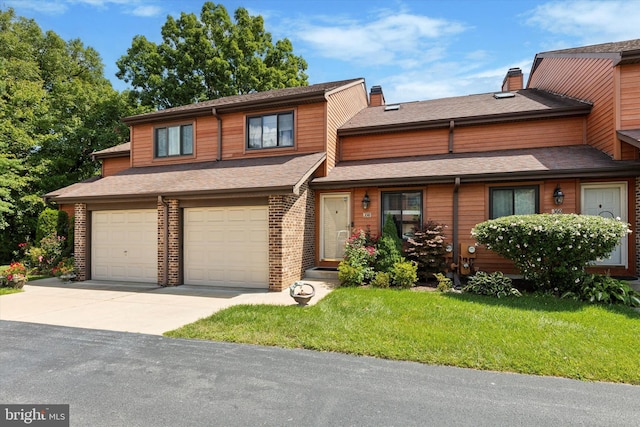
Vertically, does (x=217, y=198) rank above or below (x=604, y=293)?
above

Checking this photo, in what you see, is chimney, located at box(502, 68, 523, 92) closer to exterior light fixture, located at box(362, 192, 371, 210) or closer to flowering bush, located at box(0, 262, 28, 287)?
exterior light fixture, located at box(362, 192, 371, 210)

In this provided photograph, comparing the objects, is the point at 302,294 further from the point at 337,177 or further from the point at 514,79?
the point at 514,79

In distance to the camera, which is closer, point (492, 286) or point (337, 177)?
point (492, 286)

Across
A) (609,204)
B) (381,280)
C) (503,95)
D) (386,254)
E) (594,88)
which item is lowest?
(381,280)

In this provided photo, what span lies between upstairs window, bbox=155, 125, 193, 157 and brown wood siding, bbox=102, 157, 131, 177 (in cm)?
325

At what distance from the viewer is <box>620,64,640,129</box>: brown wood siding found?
827 cm

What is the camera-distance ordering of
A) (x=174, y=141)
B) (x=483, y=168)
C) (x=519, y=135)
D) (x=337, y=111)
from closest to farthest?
(x=483, y=168)
(x=519, y=135)
(x=337, y=111)
(x=174, y=141)

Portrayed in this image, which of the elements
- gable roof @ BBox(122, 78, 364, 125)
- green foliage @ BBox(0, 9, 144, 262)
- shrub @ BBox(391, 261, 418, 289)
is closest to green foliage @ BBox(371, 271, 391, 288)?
shrub @ BBox(391, 261, 418, 289)

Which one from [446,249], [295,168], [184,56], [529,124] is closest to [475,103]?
[529,124]

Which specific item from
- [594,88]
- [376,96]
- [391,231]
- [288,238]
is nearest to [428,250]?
[391,231]

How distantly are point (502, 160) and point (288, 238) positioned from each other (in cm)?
660

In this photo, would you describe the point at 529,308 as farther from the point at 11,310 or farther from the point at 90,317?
the point at 11,310

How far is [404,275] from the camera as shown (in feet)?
27.5

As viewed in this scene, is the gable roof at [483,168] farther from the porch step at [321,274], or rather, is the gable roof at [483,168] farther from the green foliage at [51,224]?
the green foliage at [51,224]
